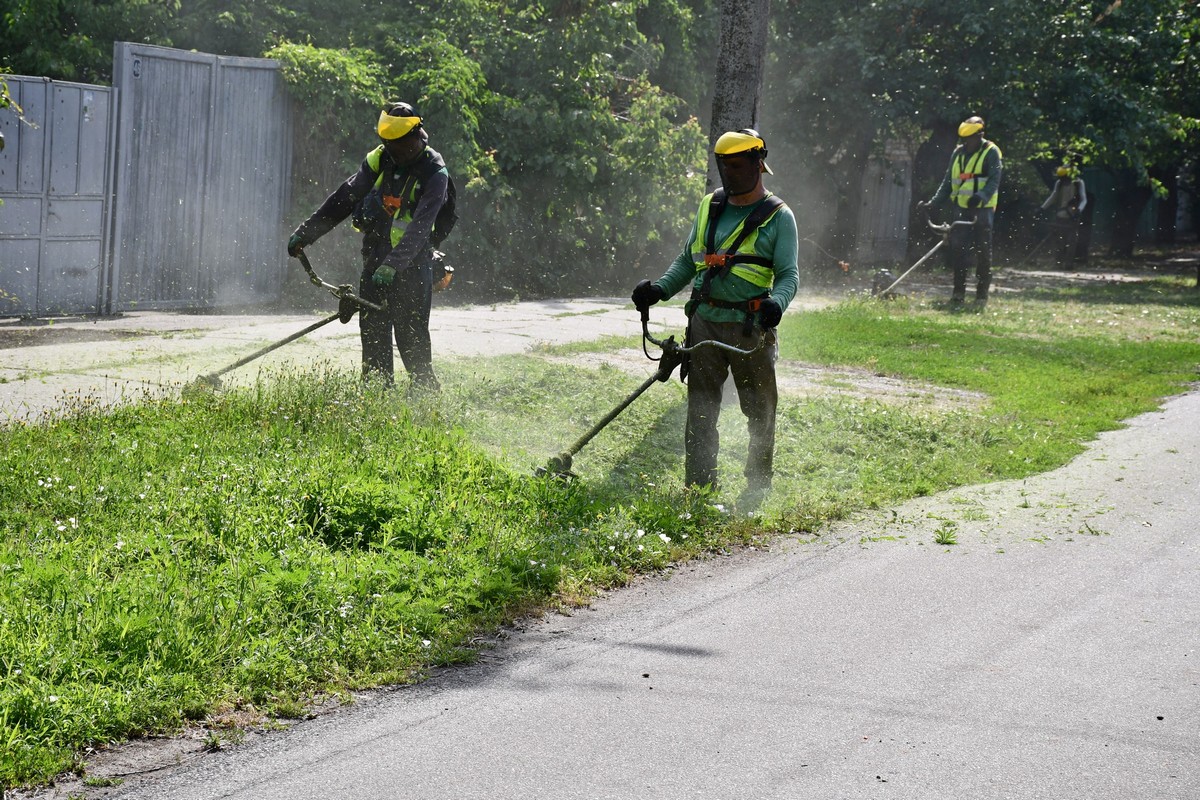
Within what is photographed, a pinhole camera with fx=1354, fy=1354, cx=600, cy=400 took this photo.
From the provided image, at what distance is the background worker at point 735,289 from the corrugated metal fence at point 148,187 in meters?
6.74

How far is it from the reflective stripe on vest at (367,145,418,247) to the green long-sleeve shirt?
6.72 ft

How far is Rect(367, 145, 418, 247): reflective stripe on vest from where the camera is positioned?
8.49m

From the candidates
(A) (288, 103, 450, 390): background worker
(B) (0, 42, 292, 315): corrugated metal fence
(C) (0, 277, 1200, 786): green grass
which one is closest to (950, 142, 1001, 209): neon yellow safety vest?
(C) (0, 277, 1200, 786): green grass

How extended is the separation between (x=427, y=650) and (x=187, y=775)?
1.21 m

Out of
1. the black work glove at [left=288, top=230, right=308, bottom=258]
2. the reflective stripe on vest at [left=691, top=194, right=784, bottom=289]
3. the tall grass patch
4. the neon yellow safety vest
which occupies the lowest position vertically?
the tall grass patch

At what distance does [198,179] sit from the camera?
13227 mm

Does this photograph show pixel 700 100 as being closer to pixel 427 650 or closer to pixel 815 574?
pixel 815 574

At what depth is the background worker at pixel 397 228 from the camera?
27.4 feet

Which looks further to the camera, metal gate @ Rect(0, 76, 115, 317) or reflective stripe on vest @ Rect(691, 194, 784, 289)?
metal gate @ Rect(0, 76, 115, 317)

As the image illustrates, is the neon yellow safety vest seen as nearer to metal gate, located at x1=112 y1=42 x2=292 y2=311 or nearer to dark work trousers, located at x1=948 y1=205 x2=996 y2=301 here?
dark work trousers, located at x1=948 y1=205 x2=996 y2=301

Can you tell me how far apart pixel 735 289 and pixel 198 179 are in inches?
310

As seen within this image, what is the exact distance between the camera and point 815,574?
616cm

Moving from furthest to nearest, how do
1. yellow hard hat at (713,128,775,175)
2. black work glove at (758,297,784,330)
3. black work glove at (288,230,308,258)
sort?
1. black work glove at (288,230,308,258)
2. yellow hard hat at (713,128,775,175)
3. black work glove at (758,297,784,330)

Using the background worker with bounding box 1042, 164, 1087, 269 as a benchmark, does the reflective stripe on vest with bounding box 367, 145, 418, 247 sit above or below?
below
